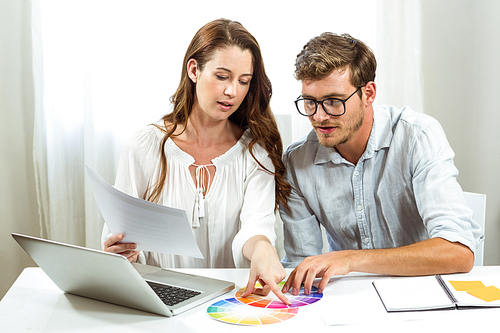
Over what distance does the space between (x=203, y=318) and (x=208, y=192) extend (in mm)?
633

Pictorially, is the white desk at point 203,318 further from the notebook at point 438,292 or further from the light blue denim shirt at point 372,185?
the light blue denim shirt at point 372,185

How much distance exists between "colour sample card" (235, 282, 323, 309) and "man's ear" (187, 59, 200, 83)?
29.7 inches

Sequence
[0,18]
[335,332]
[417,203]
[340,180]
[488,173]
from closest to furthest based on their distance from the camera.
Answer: [335,332] → [417,203] → [340,180] → [0,18] → [488,173]

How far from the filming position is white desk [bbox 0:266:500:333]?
0.81 meters

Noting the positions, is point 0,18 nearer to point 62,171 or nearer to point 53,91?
point 53,91

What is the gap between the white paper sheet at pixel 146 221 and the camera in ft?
2.96

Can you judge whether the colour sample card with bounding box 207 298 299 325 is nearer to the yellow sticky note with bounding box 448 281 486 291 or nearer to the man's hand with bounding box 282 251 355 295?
the man's hand with bounding box 282 251 355 295

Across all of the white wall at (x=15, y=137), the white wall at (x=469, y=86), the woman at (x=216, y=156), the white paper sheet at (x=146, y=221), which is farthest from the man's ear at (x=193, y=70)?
the white wall at (x=469, y=86)

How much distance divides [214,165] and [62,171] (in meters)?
1.05

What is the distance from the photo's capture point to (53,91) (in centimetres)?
217

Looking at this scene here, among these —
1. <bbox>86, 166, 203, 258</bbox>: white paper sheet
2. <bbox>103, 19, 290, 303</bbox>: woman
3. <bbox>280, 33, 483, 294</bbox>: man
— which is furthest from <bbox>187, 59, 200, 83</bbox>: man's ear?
<bbox>86, 166, 203, 258</bbox>: white paper sheet

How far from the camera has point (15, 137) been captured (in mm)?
2207

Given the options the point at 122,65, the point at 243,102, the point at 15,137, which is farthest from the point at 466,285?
the point at 15,137

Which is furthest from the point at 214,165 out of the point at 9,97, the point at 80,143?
the point at 9,97
